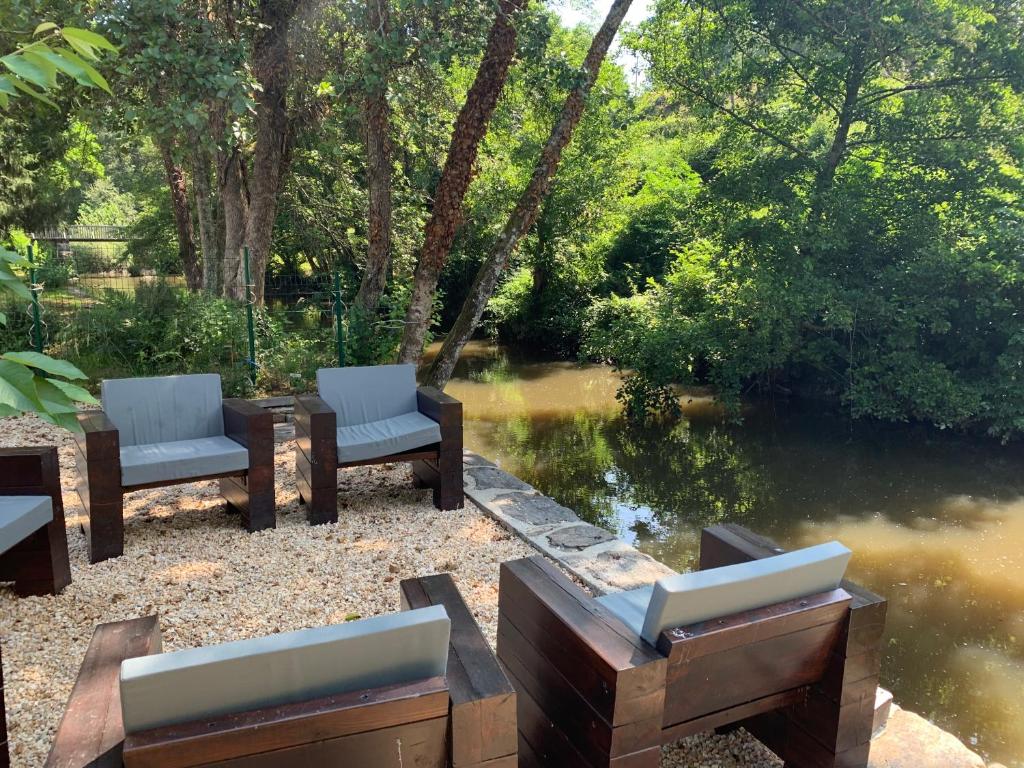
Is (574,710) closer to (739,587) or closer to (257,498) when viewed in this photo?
(739,587)

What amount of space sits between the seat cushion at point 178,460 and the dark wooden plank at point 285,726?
2.56m

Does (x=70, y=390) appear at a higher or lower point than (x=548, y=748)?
higher

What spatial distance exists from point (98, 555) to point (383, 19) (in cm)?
462

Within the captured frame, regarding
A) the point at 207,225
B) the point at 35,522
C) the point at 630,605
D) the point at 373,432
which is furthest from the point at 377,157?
the point at 630,605

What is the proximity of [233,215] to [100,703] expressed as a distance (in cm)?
829

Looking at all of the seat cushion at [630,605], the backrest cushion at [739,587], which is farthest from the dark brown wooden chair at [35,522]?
the backrest cushion at [739,587]

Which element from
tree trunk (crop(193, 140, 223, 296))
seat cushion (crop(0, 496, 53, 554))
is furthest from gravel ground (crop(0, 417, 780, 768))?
tree trunk (crop(193, 140, 223, 296))

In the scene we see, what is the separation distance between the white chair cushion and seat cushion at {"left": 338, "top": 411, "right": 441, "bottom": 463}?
2390 millimetres

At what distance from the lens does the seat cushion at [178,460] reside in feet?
11.4

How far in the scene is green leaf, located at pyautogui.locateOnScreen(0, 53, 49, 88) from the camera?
818mm

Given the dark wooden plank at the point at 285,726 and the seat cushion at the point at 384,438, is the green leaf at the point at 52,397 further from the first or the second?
the seat cushion at the point at 384,438

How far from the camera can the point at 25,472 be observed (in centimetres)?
288

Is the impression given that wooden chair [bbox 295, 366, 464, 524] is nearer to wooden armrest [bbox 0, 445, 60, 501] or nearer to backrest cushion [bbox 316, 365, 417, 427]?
backrest cushion [bbox 316, 365, 417, 427]

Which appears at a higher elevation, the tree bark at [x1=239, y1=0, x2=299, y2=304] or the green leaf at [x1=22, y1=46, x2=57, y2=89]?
the tree bark at [x1=239, y1=0, x2=299, y2=304]
